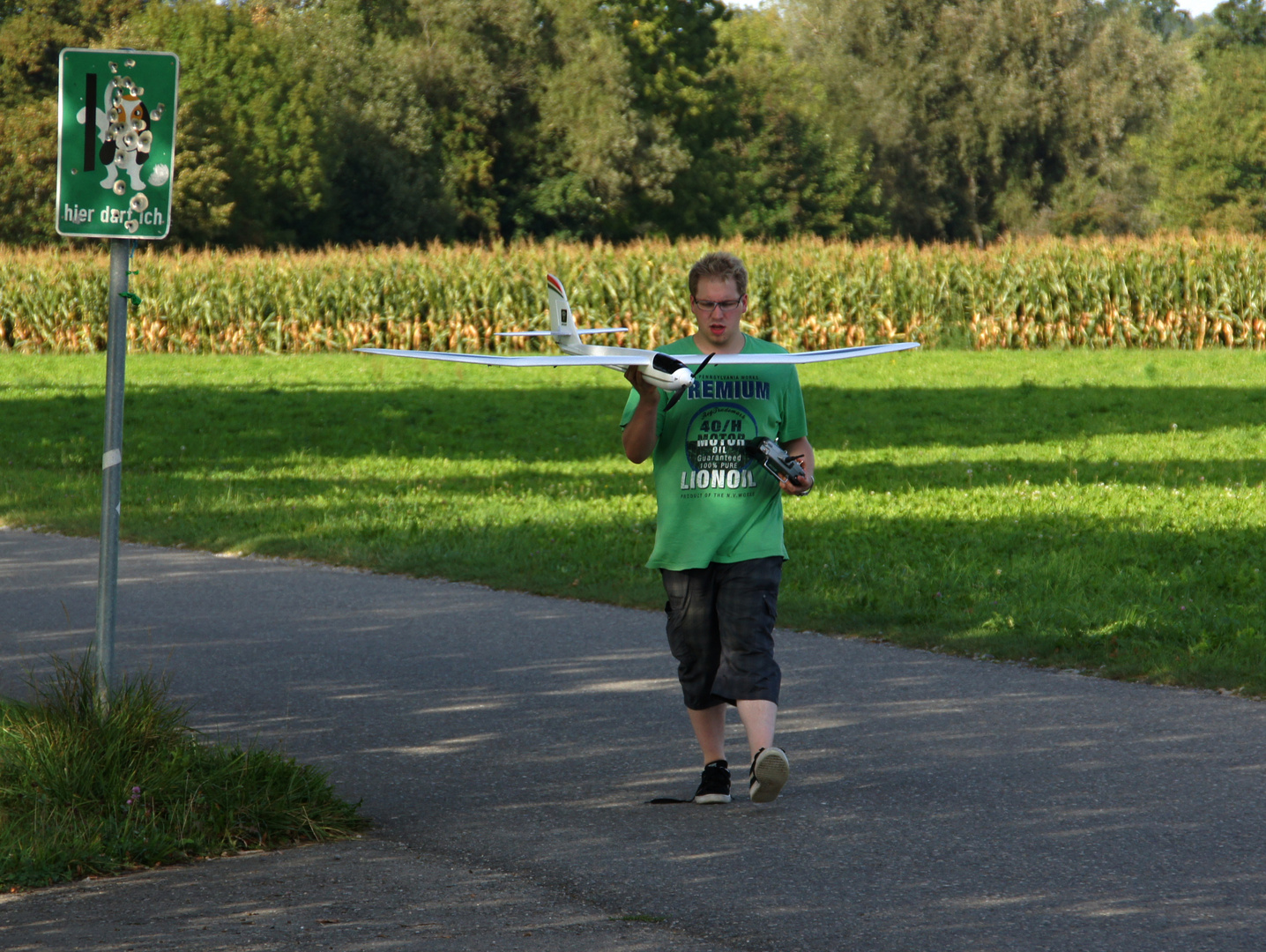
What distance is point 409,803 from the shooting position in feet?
16.4

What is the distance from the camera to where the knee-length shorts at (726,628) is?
483cm

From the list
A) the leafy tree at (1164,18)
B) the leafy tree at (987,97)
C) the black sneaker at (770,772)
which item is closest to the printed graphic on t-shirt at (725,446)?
the black sneaker at (770,772)

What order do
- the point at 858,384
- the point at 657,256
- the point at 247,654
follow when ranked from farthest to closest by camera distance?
the point at 657,256, the point at 858,384, the point at 247,654

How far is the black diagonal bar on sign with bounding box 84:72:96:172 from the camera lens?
4.50 m

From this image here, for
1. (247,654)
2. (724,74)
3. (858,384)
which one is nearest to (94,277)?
(858,384)

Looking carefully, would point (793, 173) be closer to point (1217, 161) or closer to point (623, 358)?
point (1217, 161)

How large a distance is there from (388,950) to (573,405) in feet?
55.5

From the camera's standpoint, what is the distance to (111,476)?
4.68m

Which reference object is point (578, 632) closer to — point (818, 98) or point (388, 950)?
point (388, 950)

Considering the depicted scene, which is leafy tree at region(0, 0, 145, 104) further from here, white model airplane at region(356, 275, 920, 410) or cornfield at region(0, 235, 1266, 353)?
white model airplane at region(356, 275, 920, 410)

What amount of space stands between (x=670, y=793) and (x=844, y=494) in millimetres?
7550

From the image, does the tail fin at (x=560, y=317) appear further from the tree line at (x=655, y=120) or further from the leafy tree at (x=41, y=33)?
the leafy tree at (x=41, y=33)

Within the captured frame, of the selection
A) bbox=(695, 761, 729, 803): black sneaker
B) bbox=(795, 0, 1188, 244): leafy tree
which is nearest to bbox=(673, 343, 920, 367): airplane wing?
bbox=(695, 761, 729, 803): black sneaker

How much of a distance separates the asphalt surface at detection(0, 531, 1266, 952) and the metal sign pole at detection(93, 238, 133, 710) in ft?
2.49
